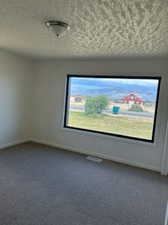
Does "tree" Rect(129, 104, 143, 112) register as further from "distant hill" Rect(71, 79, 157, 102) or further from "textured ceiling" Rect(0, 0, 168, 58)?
"textured ceiling" Rect(0, 0, 168, 58)

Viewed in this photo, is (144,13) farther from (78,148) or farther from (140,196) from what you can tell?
(78,148)

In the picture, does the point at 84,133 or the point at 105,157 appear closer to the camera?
the point at 105,157

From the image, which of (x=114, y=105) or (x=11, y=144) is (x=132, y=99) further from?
(x=11, y=144)

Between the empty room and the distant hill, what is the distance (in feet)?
0.07

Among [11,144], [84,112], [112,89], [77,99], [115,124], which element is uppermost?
[112,89]

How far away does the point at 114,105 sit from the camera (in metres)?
4.15

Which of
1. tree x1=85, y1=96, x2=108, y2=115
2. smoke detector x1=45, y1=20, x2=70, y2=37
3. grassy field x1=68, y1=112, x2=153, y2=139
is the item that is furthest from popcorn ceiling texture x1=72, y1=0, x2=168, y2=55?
grassy field x1=68, y1=112, x2=153, y2=139

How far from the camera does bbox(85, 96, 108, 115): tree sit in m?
4.26

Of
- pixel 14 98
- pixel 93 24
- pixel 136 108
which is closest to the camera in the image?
pixel 93 24

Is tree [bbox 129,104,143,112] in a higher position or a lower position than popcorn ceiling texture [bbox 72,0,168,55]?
lower

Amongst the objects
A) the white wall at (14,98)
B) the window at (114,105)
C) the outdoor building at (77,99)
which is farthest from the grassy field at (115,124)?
the white wall at (14,98)

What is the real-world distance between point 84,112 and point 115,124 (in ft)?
2.80

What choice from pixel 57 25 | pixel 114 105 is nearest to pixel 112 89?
pixel 114 105

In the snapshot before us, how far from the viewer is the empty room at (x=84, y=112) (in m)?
2.00
